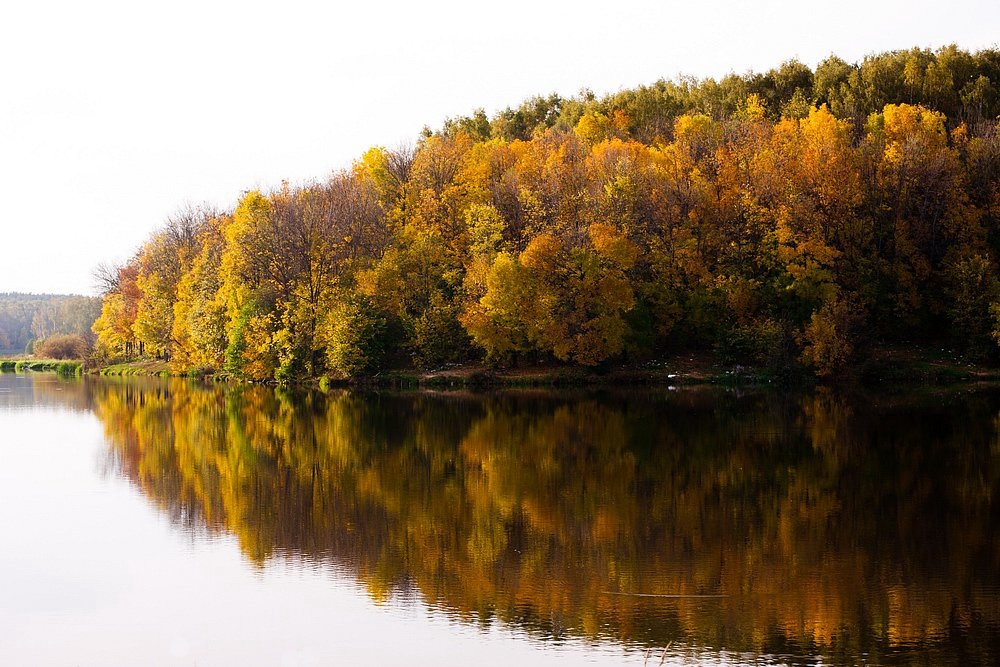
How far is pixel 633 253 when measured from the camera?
5884cm

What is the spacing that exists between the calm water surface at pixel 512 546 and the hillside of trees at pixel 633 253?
Answer: 21544 millimetres

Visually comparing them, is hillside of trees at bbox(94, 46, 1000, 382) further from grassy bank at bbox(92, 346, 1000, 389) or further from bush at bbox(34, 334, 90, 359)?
bush at bbox(34, 334, 90, 359)

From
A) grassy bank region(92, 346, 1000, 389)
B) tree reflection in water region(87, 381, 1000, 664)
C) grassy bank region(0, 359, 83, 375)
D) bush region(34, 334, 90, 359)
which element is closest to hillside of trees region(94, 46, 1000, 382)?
grassy bank region(92, 346, 1000, 389)

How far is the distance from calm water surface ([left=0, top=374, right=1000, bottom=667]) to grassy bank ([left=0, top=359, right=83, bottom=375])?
6503cm

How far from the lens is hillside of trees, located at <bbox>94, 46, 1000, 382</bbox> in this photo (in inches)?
2308

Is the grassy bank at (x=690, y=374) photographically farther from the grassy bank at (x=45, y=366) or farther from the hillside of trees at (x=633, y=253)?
the grassy bank at (x=45, y=366)

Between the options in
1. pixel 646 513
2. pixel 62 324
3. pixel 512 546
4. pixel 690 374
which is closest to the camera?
pixel 512 546

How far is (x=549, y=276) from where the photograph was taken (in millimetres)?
58969

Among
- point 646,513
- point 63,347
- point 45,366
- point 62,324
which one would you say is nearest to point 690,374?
point 646,513

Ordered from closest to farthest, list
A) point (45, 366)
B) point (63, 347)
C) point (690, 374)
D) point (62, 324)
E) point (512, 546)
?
1. point (512, 546)
2. point (690, 374)
3. point (45, 366)
4. point (63, 347)
5. point (62, 324)

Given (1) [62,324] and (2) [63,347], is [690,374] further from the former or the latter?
(1) [62,324]

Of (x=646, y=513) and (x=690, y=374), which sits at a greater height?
(x=690, y=374)

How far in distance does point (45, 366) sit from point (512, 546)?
96.8 m

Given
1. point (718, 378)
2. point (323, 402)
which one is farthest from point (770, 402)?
point (323, 402)
